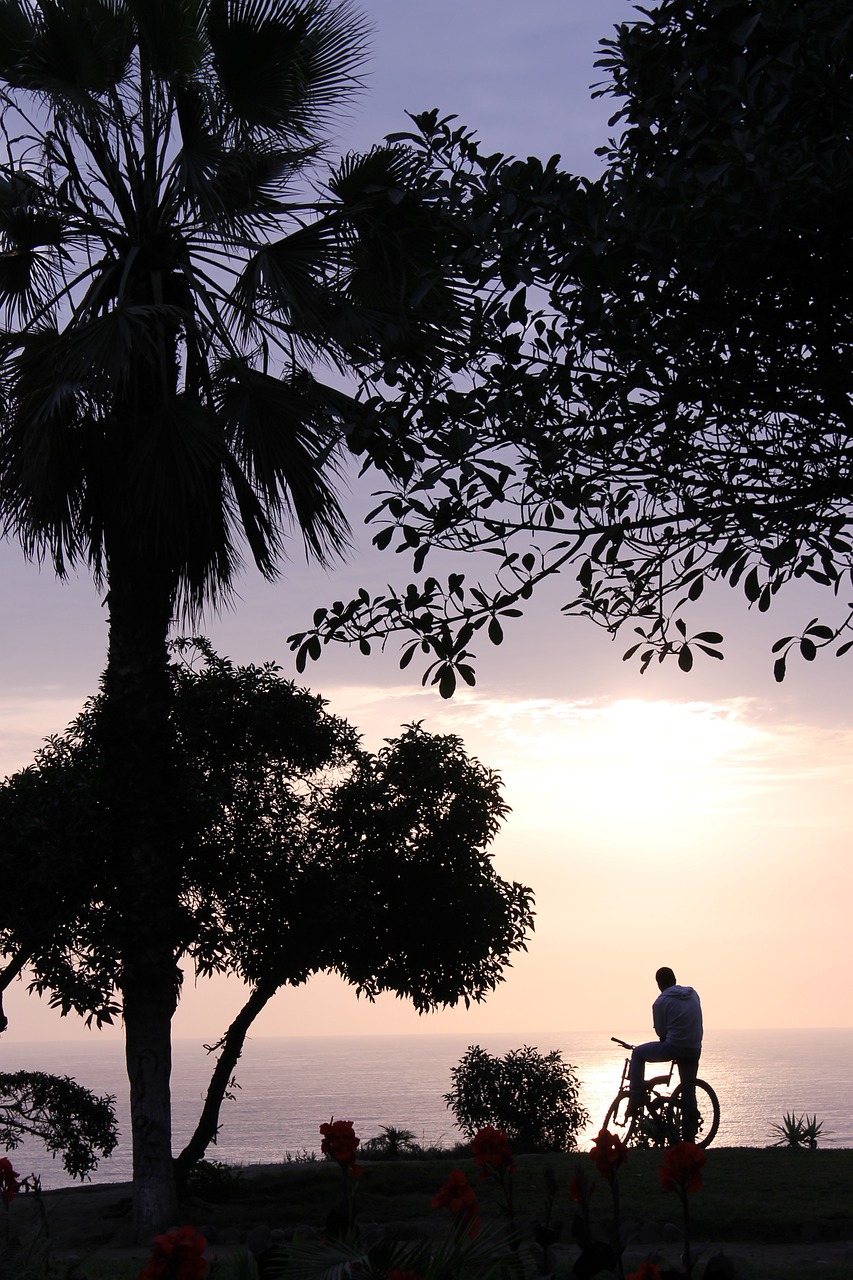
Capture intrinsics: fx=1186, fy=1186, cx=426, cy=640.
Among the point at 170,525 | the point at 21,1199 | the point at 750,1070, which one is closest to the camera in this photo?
the point at 170,525

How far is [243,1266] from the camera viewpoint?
14.9ft

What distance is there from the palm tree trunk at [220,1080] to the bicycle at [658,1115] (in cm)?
414

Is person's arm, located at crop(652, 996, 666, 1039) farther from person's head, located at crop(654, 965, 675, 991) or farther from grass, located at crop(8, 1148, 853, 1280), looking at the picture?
grass, located at crop(8, 1148, 853, 1280)

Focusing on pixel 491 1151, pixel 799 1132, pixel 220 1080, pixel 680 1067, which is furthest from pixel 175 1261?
pixel 799 1132

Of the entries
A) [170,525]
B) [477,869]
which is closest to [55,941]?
[170,525]

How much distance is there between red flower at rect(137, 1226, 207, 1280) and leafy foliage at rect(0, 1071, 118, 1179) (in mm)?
9916

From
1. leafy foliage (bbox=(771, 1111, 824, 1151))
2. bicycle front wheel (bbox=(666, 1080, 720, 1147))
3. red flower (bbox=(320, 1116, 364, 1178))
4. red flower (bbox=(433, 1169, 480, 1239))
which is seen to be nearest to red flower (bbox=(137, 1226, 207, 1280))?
red flower (bbox=(433, 1169, 480, 1239))

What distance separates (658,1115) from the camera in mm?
12523

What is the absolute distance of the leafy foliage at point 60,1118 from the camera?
12.6 metres

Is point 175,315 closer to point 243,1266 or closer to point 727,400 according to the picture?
point 727,400

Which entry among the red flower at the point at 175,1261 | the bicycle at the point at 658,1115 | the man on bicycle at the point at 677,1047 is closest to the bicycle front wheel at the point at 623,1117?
the bicycle at the point at 658,1115

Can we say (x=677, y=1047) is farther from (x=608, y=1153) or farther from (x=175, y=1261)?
(x=175, y=1261)

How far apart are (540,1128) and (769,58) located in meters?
15.0

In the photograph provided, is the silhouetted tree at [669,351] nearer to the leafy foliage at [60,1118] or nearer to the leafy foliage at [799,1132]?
the leafy foliage at [60,1118]
